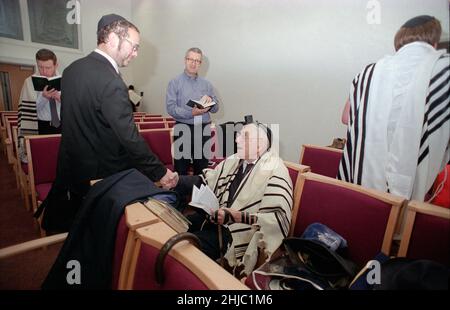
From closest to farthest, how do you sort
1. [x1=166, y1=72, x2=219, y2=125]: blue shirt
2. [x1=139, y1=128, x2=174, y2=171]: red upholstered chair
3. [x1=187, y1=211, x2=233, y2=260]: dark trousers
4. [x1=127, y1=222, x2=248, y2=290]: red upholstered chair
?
[x1=127, y1=222, x2=248, y2=290]: red upholstered chair → [x1=187, y1=211, x2=233, y2=260]: dark trousers → [x1=139, y1=128, x2=174, y2=171]: red upholstered chair → [x1=166, y1=72, x2=219, y2=125]: blue shirt

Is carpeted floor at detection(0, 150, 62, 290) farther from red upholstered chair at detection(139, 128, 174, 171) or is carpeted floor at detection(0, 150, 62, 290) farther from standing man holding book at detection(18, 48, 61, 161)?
red upholstered chair at detection(139, 128, 174, 171)

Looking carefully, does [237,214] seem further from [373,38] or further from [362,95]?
[373,38]

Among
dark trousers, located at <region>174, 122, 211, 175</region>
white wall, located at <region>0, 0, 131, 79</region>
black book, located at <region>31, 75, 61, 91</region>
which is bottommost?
dark trousers, located at <region>174, 122, 211, 175</region>

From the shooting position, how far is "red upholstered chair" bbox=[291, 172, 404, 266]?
811 mm

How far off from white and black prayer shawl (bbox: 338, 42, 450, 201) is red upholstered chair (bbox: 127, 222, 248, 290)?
0.74 metres

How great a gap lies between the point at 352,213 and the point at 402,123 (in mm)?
365

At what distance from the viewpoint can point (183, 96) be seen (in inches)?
94.7

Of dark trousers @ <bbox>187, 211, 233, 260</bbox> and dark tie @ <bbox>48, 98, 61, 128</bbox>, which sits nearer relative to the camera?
dark trousers @ <bbox>187, 211, 233, 260</bbox>

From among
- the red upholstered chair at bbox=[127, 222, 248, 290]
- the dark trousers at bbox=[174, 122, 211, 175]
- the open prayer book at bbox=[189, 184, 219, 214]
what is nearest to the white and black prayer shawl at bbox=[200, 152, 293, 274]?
the open prayer book at bbox=[189, 184, 219, 214]

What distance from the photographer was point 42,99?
7.02 ft

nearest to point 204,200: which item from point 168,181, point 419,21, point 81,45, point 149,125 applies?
point 168,181

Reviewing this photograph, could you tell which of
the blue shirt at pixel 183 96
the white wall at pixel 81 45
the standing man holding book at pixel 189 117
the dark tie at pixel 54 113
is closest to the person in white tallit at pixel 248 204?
the standing man holding book at pixel 189 117

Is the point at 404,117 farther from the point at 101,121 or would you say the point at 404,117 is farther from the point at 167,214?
the point at 101,121

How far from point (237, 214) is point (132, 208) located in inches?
19.0
